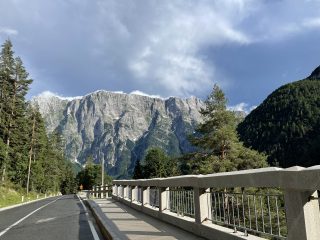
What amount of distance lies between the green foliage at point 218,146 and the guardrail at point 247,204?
96.9ft

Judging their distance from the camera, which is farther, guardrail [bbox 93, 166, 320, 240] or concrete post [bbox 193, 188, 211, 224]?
concrete post [bbox 193, 188, 211, 224]

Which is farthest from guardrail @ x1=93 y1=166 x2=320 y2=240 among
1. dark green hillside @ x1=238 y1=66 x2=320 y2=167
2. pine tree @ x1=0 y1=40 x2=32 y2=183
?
dark green hillside @ x1=238 y1=66 x2=320 y2=167

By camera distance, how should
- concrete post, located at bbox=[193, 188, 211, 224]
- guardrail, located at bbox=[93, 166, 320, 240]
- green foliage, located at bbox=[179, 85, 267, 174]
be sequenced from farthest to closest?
green foliage, located at bbox=[179, 85, 267, 174] → concrete post, located at bbox=[193, 188, 211, 224] → guardrail, located at bbox=[93, 166, 320, 240]

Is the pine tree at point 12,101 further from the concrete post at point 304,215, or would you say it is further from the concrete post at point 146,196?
the concrete post at point 304,215

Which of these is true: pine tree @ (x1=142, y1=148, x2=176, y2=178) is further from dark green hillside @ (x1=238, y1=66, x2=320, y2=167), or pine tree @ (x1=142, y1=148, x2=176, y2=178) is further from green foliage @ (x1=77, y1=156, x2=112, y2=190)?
dark green hillside @ (x1=238, y1=66, x2=320, y2=167)

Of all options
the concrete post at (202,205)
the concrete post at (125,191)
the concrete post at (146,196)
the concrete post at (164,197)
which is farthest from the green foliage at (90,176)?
the concrete post at (202,205)

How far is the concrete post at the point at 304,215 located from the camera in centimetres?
529

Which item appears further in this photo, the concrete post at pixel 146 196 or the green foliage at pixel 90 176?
the green foliage at pixel 90 176

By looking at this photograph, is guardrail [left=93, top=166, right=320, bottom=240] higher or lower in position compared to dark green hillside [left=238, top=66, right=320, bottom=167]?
lower

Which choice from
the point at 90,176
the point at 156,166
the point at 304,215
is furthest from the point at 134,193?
the point at 90,176

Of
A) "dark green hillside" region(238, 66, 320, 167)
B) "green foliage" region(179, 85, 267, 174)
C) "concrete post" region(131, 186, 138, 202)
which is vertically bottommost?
"concrete post" region(131, 186, 138, 202)

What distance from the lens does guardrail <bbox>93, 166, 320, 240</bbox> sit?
539 cm

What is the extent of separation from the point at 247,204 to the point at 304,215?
292cm

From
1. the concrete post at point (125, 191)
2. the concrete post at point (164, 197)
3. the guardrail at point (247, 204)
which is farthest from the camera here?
the concrete post at point (125, 191)
